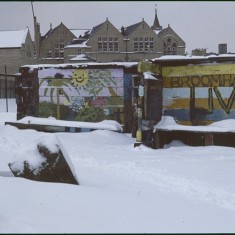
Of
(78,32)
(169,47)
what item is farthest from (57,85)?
(78,32)

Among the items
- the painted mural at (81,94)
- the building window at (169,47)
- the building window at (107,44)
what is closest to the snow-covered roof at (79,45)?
the building window at (107,44)

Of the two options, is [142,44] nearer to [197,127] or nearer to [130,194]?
[197,127]

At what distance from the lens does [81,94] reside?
1445cm

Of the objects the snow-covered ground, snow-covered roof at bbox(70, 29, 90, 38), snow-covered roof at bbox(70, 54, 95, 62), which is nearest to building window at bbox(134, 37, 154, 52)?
snow-covered roof at bbox(70, 54, 95, 62)

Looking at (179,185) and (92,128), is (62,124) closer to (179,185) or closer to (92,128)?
(92,128)

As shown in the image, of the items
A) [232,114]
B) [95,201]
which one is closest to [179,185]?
[95,201]

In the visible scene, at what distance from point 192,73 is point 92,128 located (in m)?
3.58

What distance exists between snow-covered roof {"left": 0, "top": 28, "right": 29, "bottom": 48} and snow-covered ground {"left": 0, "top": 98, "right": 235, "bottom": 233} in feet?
128

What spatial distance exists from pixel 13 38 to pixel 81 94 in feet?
122

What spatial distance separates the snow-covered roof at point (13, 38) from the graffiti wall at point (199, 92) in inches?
1505

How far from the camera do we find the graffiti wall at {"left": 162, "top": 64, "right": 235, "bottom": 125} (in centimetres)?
1130

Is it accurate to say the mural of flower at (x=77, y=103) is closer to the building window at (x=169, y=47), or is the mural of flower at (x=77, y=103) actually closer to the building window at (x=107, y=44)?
the building window at (x=107, y=44)

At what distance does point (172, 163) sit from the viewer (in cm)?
870

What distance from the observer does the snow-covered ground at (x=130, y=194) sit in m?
4.13
